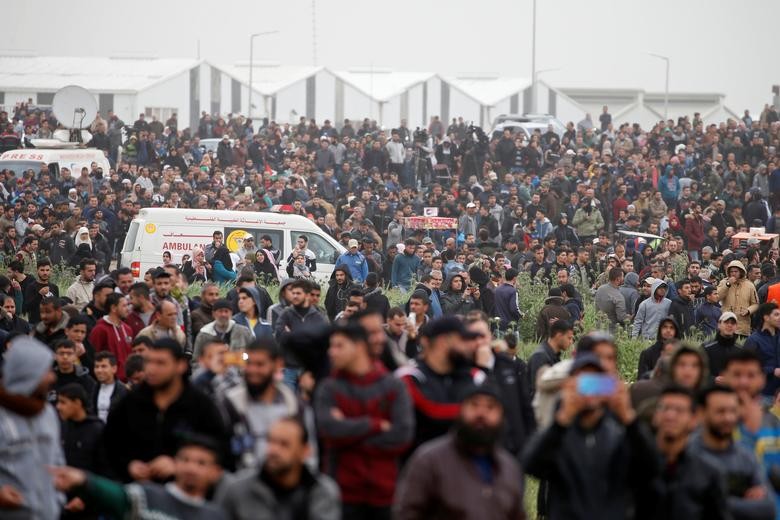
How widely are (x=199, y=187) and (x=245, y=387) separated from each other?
27.5 m

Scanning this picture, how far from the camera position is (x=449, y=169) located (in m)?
40.2

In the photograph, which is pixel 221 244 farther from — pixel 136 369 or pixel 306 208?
pixel 136 369

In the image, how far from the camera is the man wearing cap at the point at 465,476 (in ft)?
25.4

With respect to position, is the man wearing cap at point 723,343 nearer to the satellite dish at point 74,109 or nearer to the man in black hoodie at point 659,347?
the man in black hoodie at point 659,347

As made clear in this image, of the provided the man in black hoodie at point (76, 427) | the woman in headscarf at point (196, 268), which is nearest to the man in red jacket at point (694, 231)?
the woman in headscarf at point (196, 268)

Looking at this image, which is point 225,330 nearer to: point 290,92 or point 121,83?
point 121,83

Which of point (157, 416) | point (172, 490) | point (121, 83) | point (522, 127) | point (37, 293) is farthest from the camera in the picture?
point (121, 83)

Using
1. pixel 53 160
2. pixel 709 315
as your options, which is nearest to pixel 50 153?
pixel 53 160

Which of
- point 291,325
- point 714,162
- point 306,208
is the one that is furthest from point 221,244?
point 714,162

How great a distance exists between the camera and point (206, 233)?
27.8 m

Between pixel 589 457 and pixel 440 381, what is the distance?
134cm

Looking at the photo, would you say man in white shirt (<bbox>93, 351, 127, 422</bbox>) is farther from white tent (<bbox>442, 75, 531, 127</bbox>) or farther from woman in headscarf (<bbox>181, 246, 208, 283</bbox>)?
white tent (<bbox>442, 75, 531, 127</bbox>)

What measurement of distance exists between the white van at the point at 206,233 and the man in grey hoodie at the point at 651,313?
797cm

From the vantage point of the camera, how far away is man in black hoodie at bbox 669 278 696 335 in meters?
20.7
